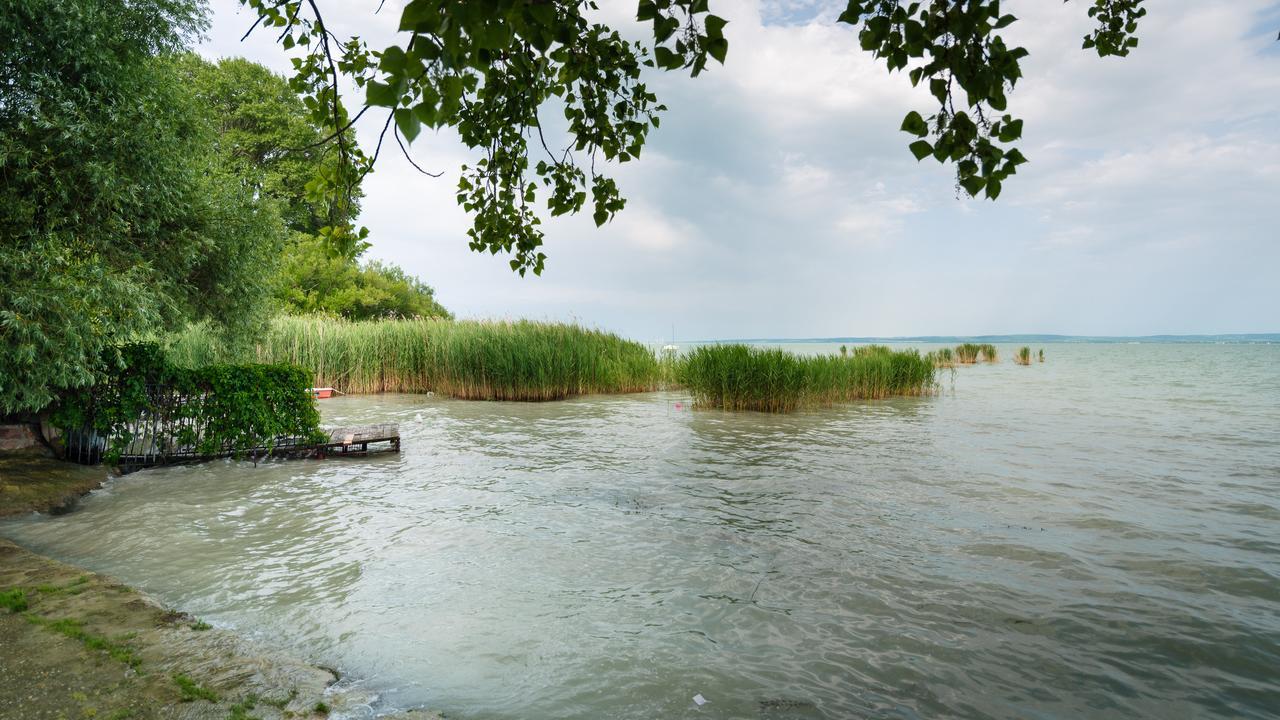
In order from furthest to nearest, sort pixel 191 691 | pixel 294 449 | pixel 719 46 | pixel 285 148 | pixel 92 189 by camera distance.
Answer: pixel 285 148
pixel 294 449
pixel 92 189
pixel 191 691
pixel 719 46

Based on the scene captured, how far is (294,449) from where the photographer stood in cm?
1134

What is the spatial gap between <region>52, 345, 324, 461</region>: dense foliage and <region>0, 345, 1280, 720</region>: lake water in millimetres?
672

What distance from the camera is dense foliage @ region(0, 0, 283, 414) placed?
7910 millimetres

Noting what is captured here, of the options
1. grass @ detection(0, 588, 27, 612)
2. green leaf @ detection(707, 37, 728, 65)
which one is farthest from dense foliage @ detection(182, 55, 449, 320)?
green leaf @ detection(707, 37, 728, 65)

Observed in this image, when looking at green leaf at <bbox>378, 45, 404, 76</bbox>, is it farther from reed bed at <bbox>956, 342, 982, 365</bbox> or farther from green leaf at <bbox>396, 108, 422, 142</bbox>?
reed bed at <bbox>956, 342, 982, 365</bbox>

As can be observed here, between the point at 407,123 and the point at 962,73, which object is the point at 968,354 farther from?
the point at 407,123

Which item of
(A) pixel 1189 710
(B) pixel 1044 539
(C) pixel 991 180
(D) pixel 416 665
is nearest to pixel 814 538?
(B) pixel 1044 539

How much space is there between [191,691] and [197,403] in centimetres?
849

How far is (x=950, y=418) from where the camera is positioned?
54.2ft

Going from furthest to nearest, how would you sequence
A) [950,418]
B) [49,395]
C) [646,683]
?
[950,418] → [49,395] → [646,683]

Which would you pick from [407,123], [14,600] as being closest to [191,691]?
[14,600]

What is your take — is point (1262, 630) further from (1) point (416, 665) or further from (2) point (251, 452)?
(2) point (251, 452)

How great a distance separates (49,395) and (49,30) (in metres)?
4.91

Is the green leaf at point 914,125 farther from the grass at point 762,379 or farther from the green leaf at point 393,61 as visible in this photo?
the grass at point 762,379
